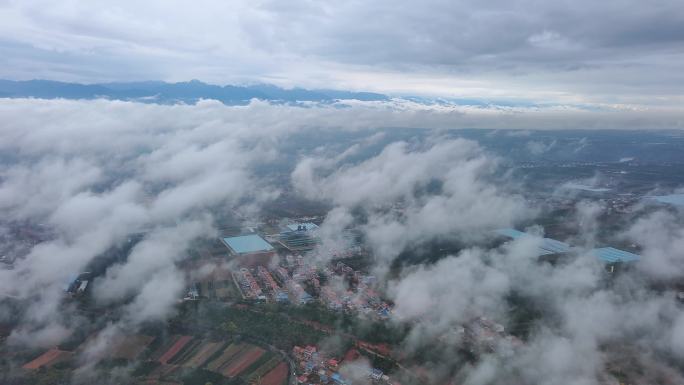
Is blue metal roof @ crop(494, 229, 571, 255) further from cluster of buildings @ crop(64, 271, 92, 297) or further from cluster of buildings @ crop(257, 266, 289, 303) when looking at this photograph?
cluster of buildings @ crop(64, 271, 92, 297)

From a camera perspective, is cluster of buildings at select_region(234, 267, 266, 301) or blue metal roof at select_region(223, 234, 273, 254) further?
blue metal roof at select_region(223, 234, 273, 254)

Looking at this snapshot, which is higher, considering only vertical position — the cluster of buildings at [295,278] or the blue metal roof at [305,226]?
the blue metal roof at [305,226]

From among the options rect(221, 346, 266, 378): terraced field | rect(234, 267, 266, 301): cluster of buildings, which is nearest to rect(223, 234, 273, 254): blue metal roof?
rect(234, 267, 266, 301): cluster of buildings

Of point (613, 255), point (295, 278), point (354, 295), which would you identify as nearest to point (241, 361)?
point (354, 295)

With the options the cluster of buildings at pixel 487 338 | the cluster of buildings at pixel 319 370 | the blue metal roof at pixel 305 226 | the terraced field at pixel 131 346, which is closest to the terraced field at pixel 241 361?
the cluster of buildings at pixel 319 370

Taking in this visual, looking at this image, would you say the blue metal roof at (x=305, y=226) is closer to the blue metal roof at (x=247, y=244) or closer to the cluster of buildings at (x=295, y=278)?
the cluster of buildings at (x=295, y=278)

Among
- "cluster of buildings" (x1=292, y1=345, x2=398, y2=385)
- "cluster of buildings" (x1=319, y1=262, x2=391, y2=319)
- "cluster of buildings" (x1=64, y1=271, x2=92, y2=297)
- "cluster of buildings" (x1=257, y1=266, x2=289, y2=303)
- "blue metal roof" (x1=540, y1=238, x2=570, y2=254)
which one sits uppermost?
"blue metal roof" (x1=540, y1=238, x2=570, y2=254)
